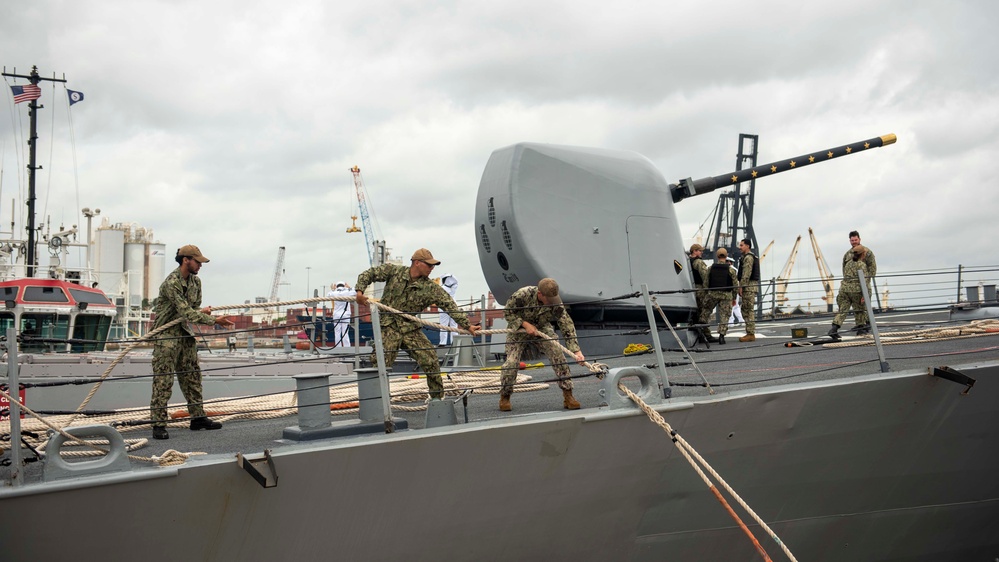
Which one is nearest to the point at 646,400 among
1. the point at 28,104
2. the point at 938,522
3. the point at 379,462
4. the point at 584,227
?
the point at 379,462

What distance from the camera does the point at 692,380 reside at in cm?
702

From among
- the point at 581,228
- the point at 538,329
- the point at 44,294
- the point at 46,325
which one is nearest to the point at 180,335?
the point at 538,329

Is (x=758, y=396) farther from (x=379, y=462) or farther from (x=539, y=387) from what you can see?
(x=539, y=387)

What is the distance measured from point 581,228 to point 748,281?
2.57 meters

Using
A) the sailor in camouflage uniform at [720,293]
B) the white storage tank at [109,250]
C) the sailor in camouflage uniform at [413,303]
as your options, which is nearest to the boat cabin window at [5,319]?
the sailor in camouflage uniform at [413,303]

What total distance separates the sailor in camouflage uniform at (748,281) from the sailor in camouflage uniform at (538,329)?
15.5 feet

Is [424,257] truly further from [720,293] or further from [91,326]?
[91,326]

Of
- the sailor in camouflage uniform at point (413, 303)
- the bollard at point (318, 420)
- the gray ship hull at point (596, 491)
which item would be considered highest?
the sailor in camouflage uniform at point (413, 303)

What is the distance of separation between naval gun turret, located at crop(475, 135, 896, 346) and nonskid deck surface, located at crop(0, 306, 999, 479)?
773mm

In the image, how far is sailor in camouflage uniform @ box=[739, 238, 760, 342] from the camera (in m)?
10.6

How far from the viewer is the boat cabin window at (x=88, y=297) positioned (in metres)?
16.1

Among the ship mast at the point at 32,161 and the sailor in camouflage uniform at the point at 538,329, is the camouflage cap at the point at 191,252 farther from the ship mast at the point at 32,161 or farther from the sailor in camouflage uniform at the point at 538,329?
the ship mast at the point at 32,161

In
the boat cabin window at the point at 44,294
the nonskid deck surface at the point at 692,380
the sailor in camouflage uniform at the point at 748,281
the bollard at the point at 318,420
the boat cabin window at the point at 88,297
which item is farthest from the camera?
the boat cabin window at the point at 88,297

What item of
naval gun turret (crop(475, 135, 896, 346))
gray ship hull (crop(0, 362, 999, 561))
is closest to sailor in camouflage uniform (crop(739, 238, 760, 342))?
naval gun turret (crop(475, 135, 896, 346))
